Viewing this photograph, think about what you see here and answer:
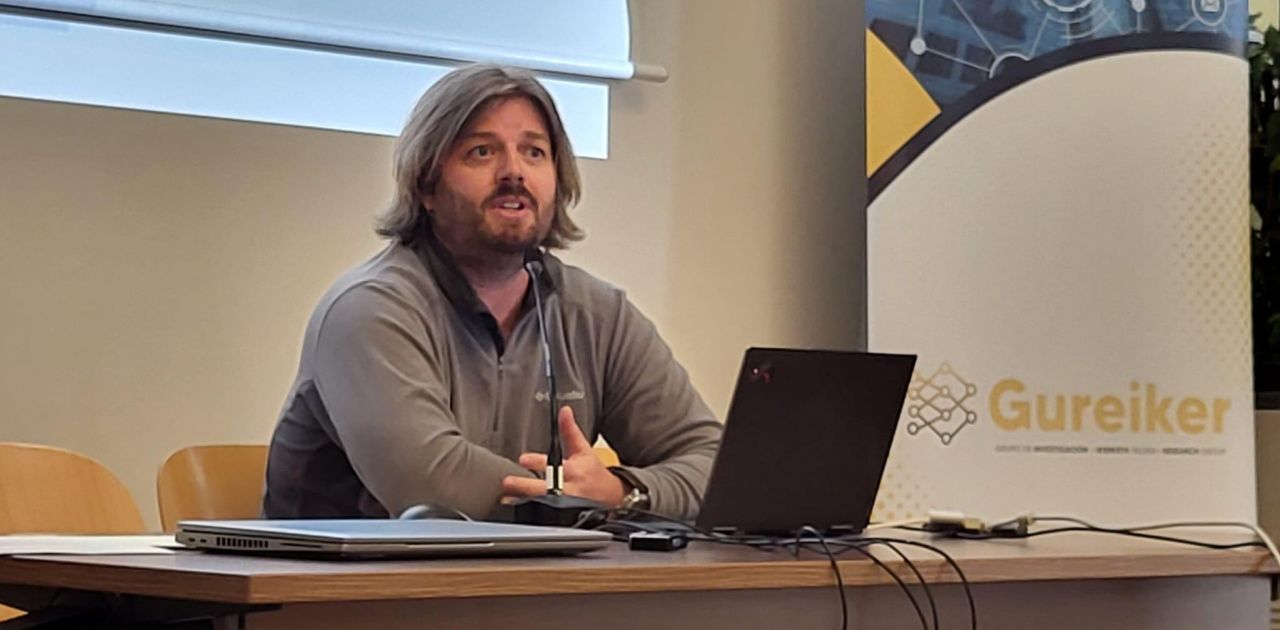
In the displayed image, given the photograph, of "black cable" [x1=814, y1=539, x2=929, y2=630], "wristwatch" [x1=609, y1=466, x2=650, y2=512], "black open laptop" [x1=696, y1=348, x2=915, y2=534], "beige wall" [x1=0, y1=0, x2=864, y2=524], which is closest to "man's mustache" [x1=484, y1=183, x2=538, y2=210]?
"wristwatch" [x1=609, y1=466, x2=650, y2=512]

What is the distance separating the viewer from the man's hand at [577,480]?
181cm

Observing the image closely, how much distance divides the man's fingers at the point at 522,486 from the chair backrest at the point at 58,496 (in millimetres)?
499

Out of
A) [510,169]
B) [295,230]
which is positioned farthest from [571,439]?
[295,230]

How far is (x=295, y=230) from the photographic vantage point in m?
3.15

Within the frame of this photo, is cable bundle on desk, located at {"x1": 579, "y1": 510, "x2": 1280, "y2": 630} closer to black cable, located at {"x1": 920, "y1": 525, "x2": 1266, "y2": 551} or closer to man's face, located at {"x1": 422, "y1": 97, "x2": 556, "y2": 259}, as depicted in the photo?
black cable, located at {"x1": 920, "y1": 525, "x2": 1266, "y2": 551}

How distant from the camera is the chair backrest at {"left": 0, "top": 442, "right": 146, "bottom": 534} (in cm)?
190

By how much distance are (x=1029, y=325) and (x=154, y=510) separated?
1.73 metres

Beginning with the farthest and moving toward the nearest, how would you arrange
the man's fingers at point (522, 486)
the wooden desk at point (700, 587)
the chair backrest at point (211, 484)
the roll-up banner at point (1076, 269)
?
the roll-up banner at point (1076, 269)
the chair backrest at point (211, 484)
the man's fingers at point (522, 486)
the wooden desk at point (700, 587)

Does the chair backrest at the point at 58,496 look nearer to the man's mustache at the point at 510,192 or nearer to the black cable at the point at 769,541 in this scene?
the man's mustache at the point at 510,192

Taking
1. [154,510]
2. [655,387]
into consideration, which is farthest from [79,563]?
[154,510]

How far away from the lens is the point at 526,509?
5.34 ft

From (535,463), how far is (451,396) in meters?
0.24

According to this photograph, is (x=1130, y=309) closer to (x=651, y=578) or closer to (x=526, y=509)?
(x=526, y=509)

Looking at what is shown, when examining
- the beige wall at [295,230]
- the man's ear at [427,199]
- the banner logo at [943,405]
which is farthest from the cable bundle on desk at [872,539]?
the beige wall at [295,230]
